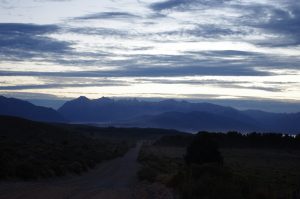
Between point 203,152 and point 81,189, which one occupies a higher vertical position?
point 203,152

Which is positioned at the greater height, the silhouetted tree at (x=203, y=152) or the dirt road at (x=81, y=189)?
the silhouetted tree at (x=203, y=152)

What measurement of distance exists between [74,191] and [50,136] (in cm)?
7391

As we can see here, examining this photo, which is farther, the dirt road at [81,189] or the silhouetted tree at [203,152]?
the silhouetted tree at [203,152]

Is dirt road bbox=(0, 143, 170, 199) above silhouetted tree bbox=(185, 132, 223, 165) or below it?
below

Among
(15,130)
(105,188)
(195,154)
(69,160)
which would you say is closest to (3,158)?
(105,188)

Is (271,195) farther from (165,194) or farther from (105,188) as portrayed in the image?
(105,188)

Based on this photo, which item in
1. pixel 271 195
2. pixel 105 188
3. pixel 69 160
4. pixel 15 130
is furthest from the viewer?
pixel 15 130

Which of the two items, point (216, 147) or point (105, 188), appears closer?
point (105, 188)

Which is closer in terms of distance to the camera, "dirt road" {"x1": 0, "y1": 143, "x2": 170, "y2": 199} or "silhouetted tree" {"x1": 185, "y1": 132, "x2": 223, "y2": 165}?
"dirt road" {"x1": 0, "y1": 143, "x2": 170, "y2": 199}

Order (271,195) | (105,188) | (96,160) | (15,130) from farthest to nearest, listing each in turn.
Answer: (15,130)
(96,160)
(105,188)
(271,195)

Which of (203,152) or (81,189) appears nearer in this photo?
(81,189)

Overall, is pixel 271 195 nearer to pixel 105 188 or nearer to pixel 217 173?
pixel 217 173

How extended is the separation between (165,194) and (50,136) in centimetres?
7581

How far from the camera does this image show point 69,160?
46438 millimetres
